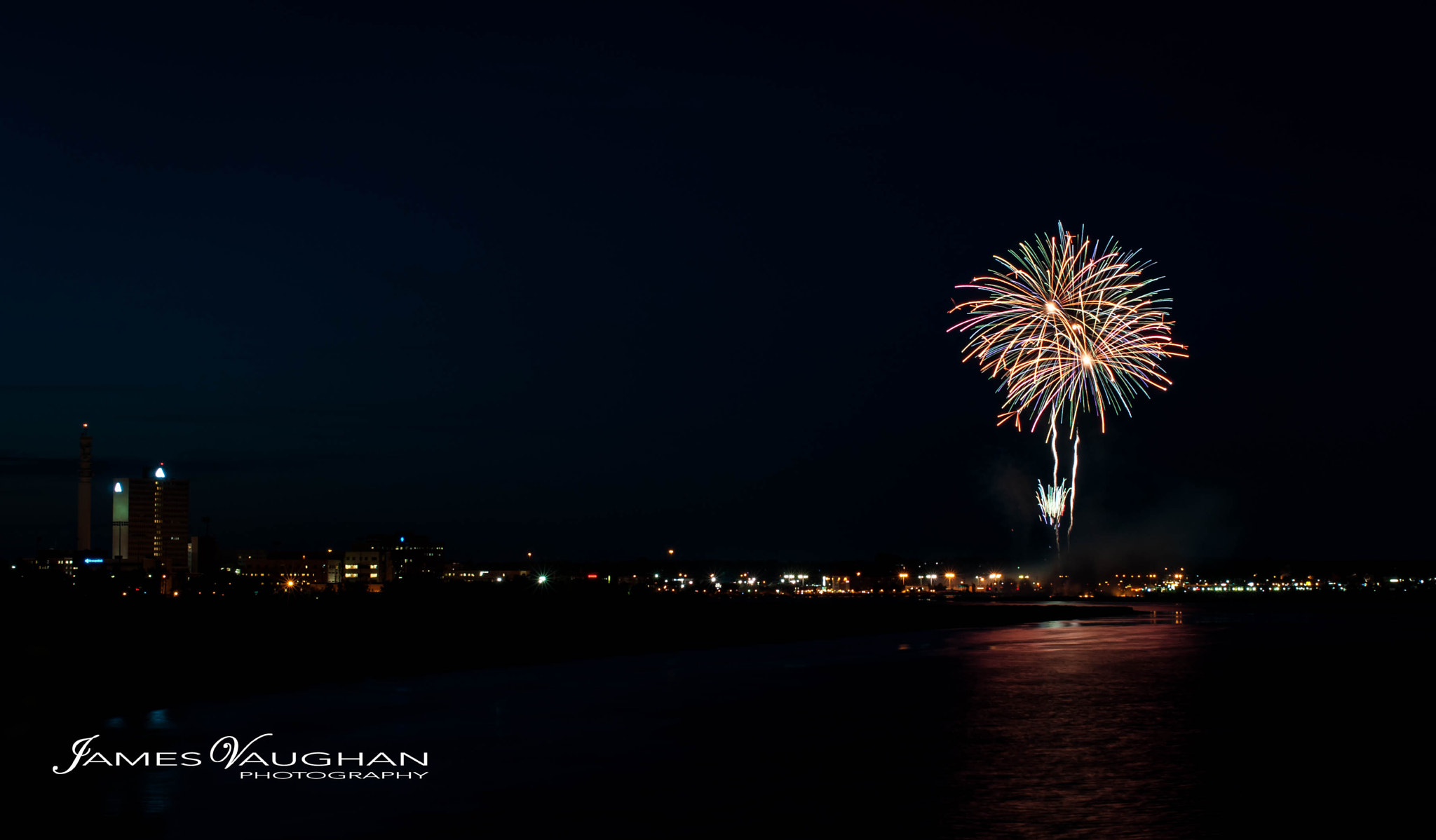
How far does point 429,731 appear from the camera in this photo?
72.9ft

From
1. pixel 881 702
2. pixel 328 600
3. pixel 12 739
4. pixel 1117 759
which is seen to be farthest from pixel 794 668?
pixel 328 600

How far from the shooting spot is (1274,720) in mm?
23641

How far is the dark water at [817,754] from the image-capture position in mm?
14086

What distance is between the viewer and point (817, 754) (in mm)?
19438

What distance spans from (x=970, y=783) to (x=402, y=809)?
7.63 m

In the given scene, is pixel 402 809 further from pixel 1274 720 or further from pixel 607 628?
pixel 607 628

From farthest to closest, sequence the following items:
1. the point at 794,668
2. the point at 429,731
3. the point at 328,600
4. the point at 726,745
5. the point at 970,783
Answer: the point at 328,600, the point at 794,668, the point at 429,731, the point at 726,745, the point at 970,783

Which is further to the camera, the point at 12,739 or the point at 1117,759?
the point at 12,739

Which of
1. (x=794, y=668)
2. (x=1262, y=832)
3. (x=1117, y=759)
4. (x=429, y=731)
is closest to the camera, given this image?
(x=1262, y=832)

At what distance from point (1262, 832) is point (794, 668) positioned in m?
25.6

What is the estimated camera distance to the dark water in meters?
14.1

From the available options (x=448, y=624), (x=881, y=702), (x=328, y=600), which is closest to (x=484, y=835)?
(x=881, y=702)

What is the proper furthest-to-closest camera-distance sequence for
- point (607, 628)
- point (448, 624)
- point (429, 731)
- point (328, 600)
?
point (328, 600) < point (607, 628) < point (448, 624) < point (429, 731)

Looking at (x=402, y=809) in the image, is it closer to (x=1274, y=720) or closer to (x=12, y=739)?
(x=12, y=739)
